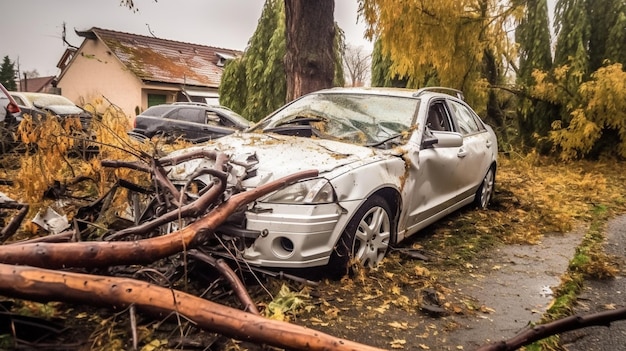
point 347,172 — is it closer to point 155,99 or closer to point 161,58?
→ point 155,99

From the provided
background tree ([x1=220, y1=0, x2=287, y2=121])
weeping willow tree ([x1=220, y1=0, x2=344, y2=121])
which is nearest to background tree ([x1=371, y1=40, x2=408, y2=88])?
weeping willow tree ([x1=220, y1=0, x2=344, y2=121])

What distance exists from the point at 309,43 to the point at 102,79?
23666 mm

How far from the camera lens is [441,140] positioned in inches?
172

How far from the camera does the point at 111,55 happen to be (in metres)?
25.9

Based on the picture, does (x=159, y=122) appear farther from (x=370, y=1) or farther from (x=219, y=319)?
(x=219, y=319)

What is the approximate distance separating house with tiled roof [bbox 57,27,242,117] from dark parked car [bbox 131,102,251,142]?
12596 mm

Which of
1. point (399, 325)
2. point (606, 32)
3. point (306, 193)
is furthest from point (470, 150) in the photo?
point (606, 32)

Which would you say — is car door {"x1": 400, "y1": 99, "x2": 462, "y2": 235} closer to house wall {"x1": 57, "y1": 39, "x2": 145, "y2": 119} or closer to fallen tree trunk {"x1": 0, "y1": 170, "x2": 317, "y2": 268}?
fallen tree trunk {"x1": 0, "y1": 170, "x2": 317, "y2": 268}

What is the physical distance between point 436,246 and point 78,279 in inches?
130

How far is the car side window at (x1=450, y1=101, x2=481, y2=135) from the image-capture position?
5.51 m

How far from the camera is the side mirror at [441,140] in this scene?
171 inches

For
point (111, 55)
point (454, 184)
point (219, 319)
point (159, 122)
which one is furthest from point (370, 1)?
point (111, 55)

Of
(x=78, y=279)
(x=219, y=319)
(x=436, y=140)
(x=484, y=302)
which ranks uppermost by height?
(x=436, y=140)

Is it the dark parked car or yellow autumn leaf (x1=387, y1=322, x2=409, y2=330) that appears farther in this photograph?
the dark parked car
